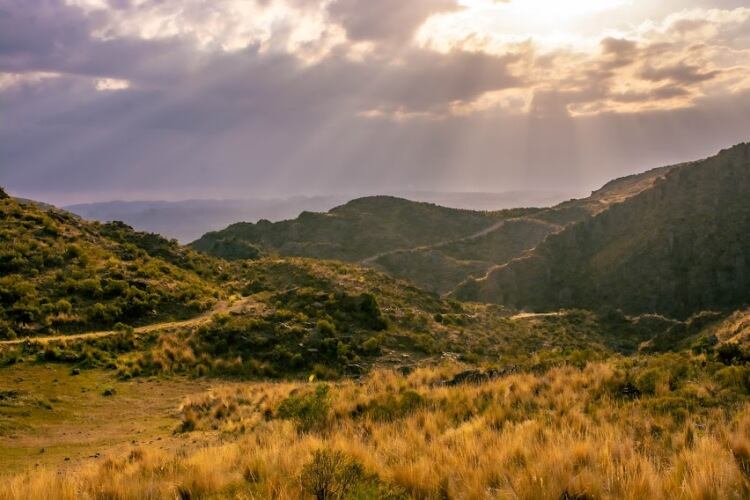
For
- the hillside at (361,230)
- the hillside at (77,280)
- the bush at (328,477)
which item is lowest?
the bush at (328,477)

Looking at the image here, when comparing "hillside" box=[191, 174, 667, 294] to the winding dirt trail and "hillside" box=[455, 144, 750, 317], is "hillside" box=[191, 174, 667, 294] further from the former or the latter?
"hillside" box=[455, 144, 750, 317]

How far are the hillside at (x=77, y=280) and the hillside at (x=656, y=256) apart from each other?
44495 mm

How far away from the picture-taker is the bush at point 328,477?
666 centimetres

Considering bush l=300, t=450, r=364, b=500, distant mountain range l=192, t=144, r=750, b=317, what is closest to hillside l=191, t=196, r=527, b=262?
distant mountain range l=192, t=144, r=750, b=317

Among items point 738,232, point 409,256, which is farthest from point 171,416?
point 409,256

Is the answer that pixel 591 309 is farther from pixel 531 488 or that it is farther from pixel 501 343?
pixel 531 488

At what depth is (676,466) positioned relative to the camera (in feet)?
21.8

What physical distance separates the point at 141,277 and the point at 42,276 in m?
6.17

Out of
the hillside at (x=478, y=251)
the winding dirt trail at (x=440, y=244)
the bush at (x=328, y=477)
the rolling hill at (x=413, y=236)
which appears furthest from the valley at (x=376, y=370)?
the winding dirt trail at (x=440, y=244)

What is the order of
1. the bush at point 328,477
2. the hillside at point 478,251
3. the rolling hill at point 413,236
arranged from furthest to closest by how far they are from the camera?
the rolling hill at point 413,236 < the hillside at point 478,251 < the bush at point 328,477

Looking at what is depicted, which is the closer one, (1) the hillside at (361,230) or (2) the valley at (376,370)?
(2) the valley at (376,370)

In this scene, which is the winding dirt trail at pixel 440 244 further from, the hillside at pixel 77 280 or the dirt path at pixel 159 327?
the dirt path at pixel 159 327

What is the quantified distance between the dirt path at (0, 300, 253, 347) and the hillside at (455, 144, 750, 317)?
43135mm

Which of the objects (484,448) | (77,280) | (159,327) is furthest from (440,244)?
(484,448)
